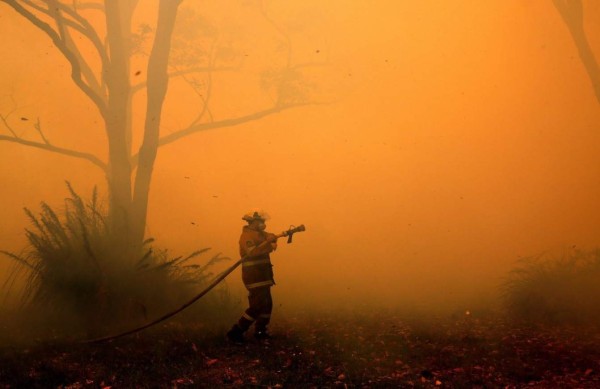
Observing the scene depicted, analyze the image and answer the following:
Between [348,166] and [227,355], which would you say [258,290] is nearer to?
[227,355]

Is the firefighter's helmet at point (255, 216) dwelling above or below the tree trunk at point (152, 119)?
below

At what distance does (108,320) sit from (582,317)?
8.09m

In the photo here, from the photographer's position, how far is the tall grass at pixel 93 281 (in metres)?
6.86

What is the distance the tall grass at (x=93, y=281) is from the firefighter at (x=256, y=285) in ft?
5.88

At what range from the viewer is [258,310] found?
6254 millimetres

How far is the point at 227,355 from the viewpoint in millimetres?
5695

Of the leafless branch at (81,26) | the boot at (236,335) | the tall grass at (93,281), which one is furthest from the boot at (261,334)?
the leafless branch at (81,26)

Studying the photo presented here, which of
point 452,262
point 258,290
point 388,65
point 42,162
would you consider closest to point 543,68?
point 388,65

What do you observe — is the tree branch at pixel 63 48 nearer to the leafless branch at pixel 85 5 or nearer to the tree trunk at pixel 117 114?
the tree trunk at pixel 117 114

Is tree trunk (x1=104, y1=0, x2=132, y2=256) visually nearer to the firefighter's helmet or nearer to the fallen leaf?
the firefighter's helmet

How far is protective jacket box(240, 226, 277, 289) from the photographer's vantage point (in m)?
6.31

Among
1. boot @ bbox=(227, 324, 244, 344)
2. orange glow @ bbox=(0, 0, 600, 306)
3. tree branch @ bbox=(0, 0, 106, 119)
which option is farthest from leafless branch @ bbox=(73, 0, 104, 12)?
boot @ bbox=(227, 324, 244, 344)

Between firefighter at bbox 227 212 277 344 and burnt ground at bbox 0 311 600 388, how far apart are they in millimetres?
216

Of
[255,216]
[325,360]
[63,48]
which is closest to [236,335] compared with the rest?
[325,360]
